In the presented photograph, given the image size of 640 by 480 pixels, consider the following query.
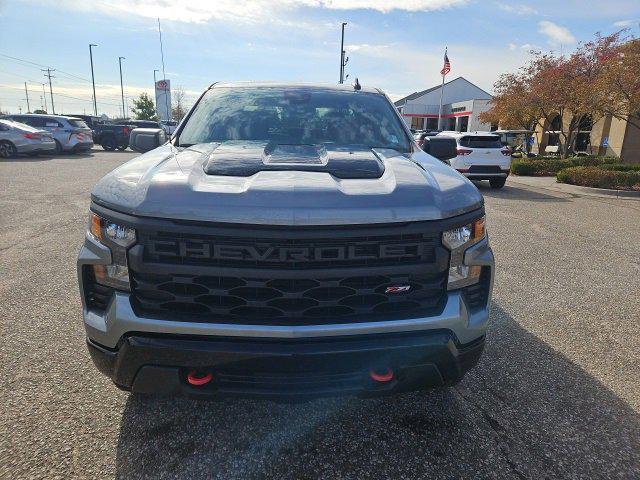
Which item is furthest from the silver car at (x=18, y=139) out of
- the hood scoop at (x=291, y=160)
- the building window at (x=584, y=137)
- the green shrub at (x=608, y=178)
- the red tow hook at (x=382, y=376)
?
the building window at (x=584, y=137)

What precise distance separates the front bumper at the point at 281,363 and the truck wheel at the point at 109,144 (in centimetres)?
2502

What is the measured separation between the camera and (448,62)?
29.6 metres

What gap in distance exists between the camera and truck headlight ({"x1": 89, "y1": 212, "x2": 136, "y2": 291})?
1.79 meters

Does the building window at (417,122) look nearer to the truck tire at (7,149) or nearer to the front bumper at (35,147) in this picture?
the front bumper at (35,147)

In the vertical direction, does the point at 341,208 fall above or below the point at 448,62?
below

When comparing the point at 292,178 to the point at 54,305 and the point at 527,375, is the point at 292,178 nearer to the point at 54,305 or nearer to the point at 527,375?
the point at 527,375

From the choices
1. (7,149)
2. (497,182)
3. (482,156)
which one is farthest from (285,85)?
(7,149)

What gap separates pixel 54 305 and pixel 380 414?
9.78 ft

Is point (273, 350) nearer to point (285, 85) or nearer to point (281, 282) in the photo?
point (281, 282)

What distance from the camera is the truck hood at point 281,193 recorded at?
1.71 meters

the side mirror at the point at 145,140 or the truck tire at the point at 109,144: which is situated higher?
the side mirror at the point at 145,140

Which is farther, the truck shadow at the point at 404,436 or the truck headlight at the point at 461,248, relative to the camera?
the truck shadow at the point at 404,436

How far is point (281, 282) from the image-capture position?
70.6 inches

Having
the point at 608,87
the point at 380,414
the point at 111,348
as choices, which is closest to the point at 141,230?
the point at 111,348
